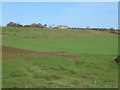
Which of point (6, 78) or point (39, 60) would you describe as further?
point (39, 60)

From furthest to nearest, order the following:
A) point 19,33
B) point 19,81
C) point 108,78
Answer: point 19,33, point 108,78, point 19,81

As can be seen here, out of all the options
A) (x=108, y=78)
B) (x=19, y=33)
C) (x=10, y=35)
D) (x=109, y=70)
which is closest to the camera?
(x=108, y=78)

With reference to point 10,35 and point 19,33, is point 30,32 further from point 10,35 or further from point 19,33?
point 10,35

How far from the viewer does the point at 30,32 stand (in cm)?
4228

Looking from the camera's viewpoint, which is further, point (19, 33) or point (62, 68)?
point (19, 33)

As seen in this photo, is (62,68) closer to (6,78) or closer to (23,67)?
(23,67)

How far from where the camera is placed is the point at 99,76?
16047 millimetres

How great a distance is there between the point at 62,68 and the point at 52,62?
1.68 metres

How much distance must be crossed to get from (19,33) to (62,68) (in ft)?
77.2

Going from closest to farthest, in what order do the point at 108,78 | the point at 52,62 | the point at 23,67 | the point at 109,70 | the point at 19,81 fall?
the point at 19,81 → the point at 108,78 → the point at 23,67 → the point at 109,70 → the point at 52,62

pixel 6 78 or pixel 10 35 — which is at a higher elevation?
pixel 10 35

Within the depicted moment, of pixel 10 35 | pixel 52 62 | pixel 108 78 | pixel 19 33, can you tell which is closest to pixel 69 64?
pixel 52 62

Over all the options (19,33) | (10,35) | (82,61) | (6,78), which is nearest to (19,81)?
(6,78)

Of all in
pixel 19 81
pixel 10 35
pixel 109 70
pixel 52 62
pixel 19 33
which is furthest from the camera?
pixel 19 33
